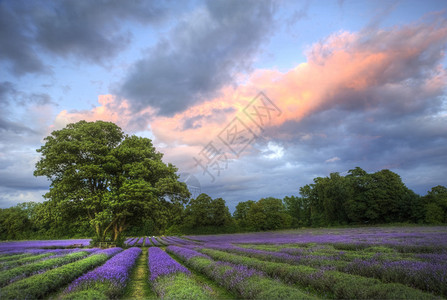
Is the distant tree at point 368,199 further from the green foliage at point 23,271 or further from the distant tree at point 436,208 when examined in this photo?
the green foliage at point 23,271

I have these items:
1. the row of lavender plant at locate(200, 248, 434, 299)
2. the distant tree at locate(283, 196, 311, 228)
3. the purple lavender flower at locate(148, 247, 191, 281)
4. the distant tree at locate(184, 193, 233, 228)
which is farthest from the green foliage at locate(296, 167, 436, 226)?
the purple lavender flower at locate(148, 247, 191, 281)

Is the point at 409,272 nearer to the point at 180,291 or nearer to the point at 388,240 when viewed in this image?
the point at 180,291

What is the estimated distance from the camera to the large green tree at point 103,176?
1831cm

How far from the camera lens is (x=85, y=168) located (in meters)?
18.2

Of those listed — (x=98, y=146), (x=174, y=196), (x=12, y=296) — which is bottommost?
(x=12, y=296)

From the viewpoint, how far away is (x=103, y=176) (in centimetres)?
1866

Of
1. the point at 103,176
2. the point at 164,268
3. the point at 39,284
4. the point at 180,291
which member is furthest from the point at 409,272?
the point at 103,176

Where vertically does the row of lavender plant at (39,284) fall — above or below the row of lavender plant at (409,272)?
above

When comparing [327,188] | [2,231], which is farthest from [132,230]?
[327,188]

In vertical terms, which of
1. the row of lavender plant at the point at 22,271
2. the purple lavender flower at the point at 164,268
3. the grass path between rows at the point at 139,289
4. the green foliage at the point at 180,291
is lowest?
the grass path between rows at the point at 139,289

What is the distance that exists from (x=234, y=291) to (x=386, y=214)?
5729 centimetres

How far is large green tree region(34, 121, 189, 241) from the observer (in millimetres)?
18312

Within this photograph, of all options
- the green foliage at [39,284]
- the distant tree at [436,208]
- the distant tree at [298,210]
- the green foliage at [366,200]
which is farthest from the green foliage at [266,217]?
the green foliage at [39,284]

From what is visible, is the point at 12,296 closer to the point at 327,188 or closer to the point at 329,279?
the point at 329,279
